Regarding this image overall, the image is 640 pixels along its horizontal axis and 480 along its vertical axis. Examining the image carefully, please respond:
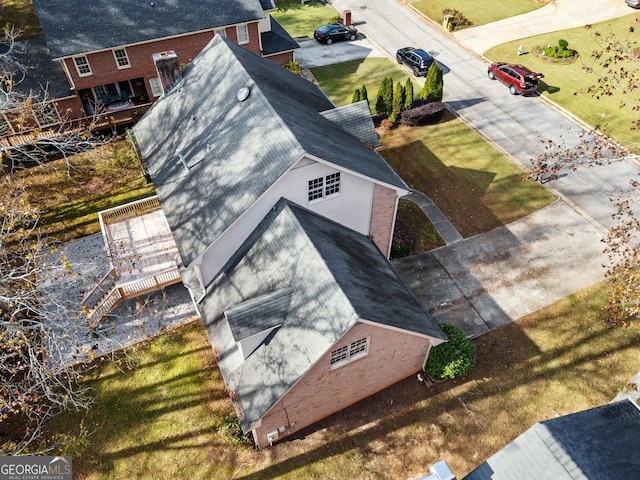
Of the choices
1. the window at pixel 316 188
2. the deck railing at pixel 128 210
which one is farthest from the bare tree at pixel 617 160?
the deck railing at pixel 128 210

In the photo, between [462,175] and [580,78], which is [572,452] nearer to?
[462,175]

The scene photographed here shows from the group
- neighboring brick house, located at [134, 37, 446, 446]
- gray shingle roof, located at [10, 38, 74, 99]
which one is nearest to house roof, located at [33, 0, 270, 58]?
gray shingle roof, located at [10, 38, 74, 99]

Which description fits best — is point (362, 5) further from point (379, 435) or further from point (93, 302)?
point (379, 435)

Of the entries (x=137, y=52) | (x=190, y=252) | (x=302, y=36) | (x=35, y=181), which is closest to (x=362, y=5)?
(x=302, y=36)

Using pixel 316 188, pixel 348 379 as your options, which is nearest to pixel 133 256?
pixel 316 188

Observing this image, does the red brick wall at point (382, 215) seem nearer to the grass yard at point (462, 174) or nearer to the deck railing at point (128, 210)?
the grass yard at point (462, 174)
